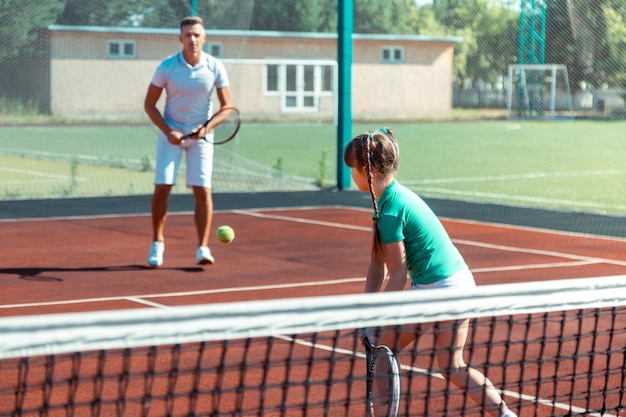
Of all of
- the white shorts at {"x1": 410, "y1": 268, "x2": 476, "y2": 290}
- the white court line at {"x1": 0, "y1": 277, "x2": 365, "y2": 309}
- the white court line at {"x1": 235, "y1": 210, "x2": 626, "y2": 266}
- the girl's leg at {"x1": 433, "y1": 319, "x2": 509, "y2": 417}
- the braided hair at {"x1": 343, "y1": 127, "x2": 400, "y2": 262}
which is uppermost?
the braided hair at {"x1": 343, "y1": 127, "x2": 400, "y2": 262}

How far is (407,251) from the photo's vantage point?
15.3 feet

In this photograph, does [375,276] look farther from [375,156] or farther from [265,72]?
[265,72]

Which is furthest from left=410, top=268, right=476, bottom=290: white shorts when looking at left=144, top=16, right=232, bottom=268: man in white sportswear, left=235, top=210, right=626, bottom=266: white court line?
left=235, top=210, right=626, bottom=266: white court line

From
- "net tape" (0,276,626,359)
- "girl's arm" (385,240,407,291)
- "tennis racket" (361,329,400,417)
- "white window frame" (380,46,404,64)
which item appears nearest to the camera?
"net tape" (0,276,626,359)

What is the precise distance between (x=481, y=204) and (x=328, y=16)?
8.73 meters

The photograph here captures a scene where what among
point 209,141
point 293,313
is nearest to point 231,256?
point 209,141

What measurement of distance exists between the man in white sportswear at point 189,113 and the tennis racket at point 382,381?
4.72m

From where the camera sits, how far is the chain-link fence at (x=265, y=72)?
15227 millimetres

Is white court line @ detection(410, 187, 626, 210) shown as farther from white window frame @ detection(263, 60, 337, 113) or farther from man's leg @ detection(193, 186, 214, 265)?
man's leg @ detection(193, 186, 214, 265)

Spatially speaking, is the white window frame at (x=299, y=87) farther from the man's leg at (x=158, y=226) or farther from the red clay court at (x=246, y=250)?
the man's leg at (x=158, y=226)

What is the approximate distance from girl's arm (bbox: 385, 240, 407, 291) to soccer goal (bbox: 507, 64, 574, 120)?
48.0 feet

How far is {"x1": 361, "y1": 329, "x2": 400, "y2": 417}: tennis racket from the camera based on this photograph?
4371 millimetres

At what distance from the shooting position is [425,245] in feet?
15.1

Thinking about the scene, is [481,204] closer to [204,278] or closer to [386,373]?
[204,278]
